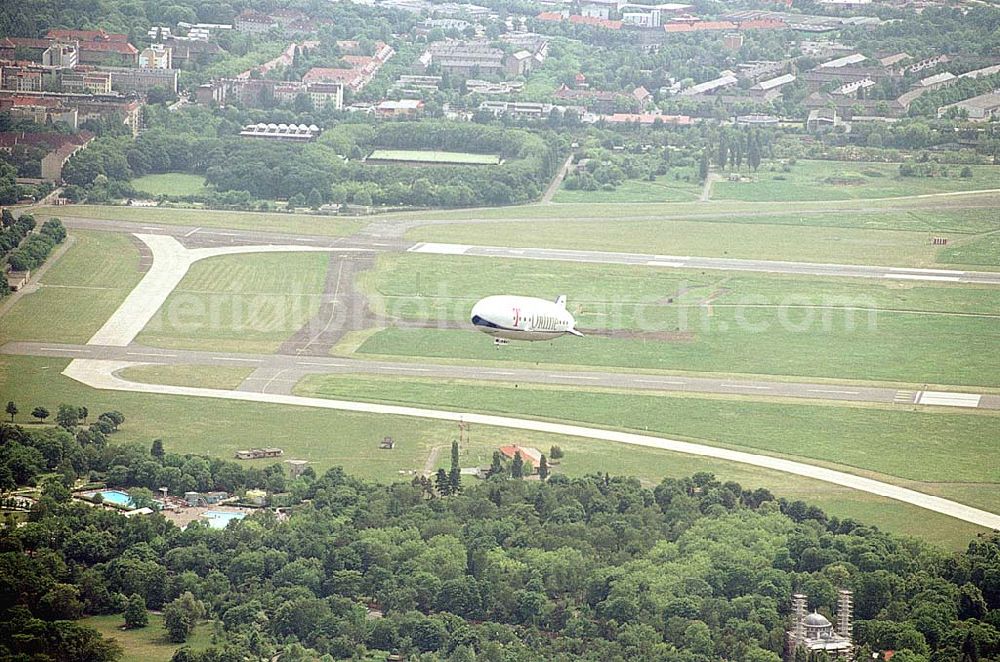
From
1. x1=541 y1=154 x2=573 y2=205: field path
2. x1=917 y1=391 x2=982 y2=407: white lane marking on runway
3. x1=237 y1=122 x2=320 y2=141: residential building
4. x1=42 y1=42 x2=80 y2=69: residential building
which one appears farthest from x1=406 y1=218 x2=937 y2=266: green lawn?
x1=42 y1=42 x2=80 y2=69: residential building

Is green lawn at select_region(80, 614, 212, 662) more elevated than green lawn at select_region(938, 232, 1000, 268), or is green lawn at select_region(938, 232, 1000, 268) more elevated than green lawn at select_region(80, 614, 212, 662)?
green lawn at select_region(938, 232, 1000, 268)

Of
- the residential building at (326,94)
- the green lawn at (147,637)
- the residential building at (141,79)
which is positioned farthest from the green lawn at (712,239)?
the green lawn at (147,637)

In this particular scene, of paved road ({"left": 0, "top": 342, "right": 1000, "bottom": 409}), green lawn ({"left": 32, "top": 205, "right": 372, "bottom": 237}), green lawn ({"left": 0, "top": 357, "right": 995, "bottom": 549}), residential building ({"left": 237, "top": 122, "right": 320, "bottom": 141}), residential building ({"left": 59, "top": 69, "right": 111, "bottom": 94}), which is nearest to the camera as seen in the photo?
green lawn ({"left": 0, "top": 357, "right": 995, "bottom": 549})

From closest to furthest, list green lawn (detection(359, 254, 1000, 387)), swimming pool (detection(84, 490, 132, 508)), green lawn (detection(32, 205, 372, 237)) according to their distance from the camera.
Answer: swimming pool (detection(84, 490, 132, 508))
green lawn (detection(359, 254, 1000, 387))
green lawn (detection(32, 205, 372, 237))

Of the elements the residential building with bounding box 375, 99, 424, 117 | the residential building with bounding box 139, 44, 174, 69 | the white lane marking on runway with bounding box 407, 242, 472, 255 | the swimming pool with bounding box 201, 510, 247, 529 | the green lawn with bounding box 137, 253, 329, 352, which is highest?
the residential building with bounding box 139, 44, 174, 69

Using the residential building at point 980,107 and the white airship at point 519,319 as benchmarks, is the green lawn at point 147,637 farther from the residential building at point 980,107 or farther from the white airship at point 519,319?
the residential building at point 980,107

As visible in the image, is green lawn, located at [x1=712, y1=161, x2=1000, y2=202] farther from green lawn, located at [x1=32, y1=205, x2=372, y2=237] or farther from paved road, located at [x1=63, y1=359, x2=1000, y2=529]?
paved road, located at [x1=63, y1=359, x2=1000, y2=529]

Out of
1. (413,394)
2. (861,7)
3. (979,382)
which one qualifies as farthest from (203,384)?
(861,7)

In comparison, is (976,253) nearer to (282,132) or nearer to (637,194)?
(637,194)
